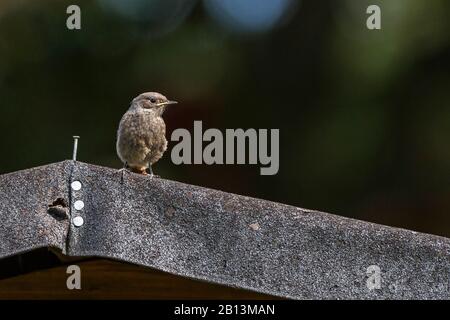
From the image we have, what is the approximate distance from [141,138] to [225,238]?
2.19 metres

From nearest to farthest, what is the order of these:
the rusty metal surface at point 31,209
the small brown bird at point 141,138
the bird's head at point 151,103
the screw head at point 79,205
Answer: the rusty metal surface at point 31,209 < the screw head at point 79,205 < the small brown bird at point 141,138 < the bird's head at point 151,103

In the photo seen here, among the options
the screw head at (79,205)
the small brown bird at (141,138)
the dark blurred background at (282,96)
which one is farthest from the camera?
the dark blurred background at (282,96)

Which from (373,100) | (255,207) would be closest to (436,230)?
(373,100)

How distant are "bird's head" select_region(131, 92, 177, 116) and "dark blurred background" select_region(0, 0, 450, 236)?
7.37 feet

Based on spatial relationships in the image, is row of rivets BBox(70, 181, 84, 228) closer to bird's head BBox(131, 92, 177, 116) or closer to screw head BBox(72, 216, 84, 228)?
screw head BBox(72, 216, 84, 228)

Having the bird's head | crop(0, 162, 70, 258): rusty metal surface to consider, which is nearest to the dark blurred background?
the bird's head

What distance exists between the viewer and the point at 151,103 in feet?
17.4

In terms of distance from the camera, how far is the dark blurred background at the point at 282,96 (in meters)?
7.91

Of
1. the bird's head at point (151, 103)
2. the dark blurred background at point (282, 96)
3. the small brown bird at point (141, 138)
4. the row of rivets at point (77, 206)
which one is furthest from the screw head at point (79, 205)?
the dark blurred background at point (282, 96)

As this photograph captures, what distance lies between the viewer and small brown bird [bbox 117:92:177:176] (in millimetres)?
5051

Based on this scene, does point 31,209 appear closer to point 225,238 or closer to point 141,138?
point 225,238

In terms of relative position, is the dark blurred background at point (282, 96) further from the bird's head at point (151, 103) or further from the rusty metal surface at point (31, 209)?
the rusty metal surface at point (31, 209)

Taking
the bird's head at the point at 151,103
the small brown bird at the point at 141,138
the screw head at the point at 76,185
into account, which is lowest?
the screw head at the point at 76,185
